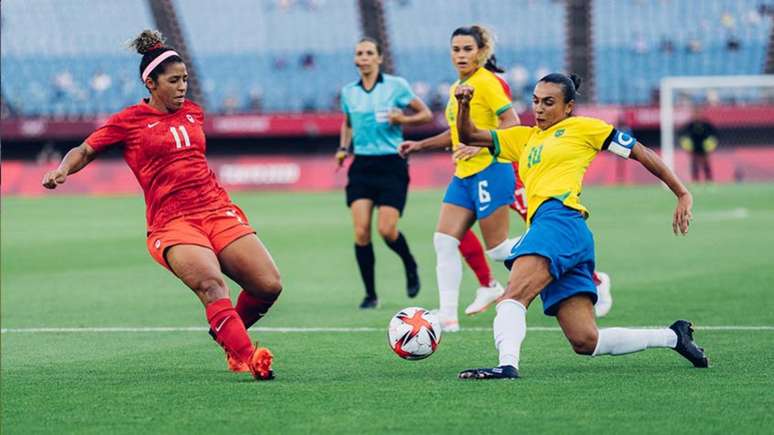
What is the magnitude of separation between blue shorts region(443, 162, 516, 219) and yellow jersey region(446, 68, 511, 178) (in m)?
0.06

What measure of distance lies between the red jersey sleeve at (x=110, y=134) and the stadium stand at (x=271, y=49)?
31.1 meters

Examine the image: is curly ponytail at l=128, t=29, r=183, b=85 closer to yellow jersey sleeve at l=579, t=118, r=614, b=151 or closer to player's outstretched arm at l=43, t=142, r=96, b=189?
player's outstretched arm at l=43, t=142, r=96, b=189

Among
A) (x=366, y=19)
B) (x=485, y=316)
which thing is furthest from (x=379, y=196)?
(x=366, y=19)

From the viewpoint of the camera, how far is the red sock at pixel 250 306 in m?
8.16

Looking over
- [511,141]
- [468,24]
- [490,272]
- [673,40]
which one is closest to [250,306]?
[511,141]

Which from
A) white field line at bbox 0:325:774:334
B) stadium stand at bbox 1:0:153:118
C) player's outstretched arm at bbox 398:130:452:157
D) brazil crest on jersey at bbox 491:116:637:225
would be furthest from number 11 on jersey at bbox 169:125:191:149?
stadium stand at bbox 1:0:153:118

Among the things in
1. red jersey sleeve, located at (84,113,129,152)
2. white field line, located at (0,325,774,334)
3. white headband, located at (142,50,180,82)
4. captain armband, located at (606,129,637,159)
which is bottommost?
white field line, located at (0,325,774,334)

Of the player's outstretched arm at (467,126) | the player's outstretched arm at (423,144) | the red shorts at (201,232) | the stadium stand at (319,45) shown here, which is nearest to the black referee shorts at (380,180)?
the player's outstretched arm at (423,144)

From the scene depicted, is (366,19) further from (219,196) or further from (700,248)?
(219,196)

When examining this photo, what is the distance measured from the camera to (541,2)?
40938mm

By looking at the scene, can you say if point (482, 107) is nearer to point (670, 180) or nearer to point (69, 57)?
point (670, 180)

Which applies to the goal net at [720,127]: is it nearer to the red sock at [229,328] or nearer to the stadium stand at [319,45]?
the stadium stand at [319,45]

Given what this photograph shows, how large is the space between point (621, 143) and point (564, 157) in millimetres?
323

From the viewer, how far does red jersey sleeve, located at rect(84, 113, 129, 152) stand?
7.62 meters
